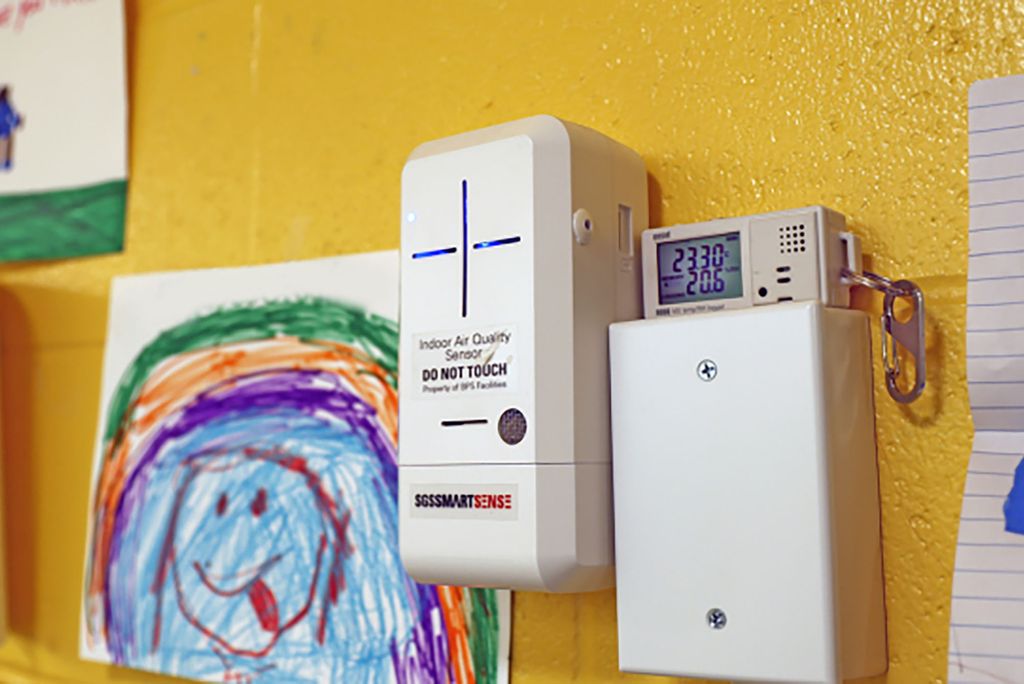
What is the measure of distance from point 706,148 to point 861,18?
129 mm

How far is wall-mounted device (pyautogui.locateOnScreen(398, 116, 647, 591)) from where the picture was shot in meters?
0.73

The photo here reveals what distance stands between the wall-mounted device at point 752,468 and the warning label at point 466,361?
0.23 feet

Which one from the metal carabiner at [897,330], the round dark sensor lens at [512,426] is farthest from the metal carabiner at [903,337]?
the round dark sensor lens at [512,426]

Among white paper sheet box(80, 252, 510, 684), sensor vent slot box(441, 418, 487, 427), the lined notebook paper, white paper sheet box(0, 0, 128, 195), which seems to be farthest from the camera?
white paper sheet box(0, 0, 128, 195)

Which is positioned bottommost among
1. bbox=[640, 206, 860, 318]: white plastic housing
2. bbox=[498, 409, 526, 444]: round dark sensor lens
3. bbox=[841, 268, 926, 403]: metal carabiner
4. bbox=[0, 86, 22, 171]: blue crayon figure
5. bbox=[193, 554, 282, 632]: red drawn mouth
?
bbox=[193, 554, 282, 632]: red drawn mouth

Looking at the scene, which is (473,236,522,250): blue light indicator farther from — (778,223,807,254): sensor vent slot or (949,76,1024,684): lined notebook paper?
(949,76,1024,684): lined notebook paper

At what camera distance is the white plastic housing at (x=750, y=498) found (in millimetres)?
662

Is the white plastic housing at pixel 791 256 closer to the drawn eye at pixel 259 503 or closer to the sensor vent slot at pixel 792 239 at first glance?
the sensor vent slot at pixel 792 239

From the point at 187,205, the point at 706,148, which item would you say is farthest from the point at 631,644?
the point at 187,205

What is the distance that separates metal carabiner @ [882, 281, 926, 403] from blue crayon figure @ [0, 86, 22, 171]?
941mm

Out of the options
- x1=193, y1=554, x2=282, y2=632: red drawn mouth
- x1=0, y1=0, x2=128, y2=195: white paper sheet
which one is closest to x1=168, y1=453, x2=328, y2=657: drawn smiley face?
x1=193, y1=554, x2=282, y2=632: red drawn mouth

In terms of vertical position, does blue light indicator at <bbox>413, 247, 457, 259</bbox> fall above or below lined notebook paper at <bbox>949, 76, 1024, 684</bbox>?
above

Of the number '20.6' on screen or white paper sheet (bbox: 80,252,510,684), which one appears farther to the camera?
white paper sheet (bbox: 80,252,510,684)

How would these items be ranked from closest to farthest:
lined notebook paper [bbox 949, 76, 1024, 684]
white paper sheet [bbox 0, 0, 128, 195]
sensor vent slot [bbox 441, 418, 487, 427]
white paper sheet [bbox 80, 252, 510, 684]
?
1. lined notebook paper [bbox 949, 76, 1024, 684]
2. sensor vent slot [bbox 441, 418, 487, 427]
3. white paper sheet [bbox 80, 252, 510, 684]
4. white paper sheet [bbox 0, 0, 128, 195]
